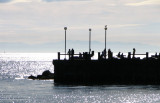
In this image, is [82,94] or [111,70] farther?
[111,70]

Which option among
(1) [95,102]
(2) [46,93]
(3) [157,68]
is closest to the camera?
(1) [95,102]

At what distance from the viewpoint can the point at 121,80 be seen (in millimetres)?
69688

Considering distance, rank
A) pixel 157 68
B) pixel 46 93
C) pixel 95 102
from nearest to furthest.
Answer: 1. pixel 95 102
2. pixel 46 93
3. pixel 157 68

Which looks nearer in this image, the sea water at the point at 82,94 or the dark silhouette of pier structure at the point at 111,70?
the sea water at the point at 82,94

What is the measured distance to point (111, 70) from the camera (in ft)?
228

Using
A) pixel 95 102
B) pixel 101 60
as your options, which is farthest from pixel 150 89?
pixel 95 102

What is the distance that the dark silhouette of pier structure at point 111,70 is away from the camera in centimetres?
6900

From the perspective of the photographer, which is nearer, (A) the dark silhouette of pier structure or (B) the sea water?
(B) the sea water

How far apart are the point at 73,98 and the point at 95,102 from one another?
3969 millimetres

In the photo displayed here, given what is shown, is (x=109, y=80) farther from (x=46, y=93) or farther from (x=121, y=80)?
(x=46, y=93)

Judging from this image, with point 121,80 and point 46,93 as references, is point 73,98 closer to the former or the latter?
point 46,93

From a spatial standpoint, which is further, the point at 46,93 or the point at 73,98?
the point at 46,93

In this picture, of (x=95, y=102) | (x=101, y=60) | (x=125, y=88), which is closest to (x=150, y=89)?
(x=125, y=88)

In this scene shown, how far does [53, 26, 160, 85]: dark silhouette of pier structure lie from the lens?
2717 inches
